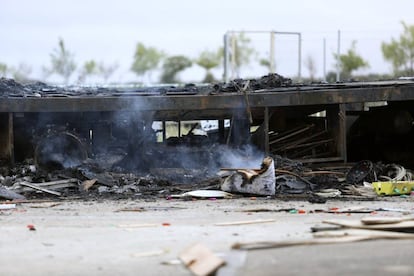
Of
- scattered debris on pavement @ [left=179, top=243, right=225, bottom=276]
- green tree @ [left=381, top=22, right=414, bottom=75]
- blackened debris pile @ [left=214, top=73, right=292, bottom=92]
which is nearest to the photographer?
scattered debris on pavement @ [left=179, top=243, right=225, bottom=276]

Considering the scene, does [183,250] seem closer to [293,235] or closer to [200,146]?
[293,235]

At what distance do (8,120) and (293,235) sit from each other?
9291mm

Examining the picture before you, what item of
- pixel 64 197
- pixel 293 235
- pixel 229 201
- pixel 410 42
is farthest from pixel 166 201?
pixel 410 42

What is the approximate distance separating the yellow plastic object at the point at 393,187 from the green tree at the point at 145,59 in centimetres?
5795

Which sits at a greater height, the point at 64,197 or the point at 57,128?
the point at 57,128

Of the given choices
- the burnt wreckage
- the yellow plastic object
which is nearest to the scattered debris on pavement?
the yellow plastic object

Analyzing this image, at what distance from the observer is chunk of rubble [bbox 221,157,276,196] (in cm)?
1308

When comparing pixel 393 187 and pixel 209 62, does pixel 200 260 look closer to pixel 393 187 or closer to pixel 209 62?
pixel 393 187

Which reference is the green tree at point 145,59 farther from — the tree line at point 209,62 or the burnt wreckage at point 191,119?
the burnt wreckage at point 191,119

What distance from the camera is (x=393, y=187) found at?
1317 centimetres

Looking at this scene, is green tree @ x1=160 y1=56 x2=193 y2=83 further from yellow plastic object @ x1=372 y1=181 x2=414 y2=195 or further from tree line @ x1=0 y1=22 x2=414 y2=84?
yellow plastic object @ x1=372 y1=181 x2=414 y2=195

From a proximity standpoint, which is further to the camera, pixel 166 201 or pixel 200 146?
pixel 200 146

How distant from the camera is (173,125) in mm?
18484

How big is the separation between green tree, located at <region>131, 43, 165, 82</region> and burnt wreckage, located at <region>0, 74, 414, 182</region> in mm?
53999
